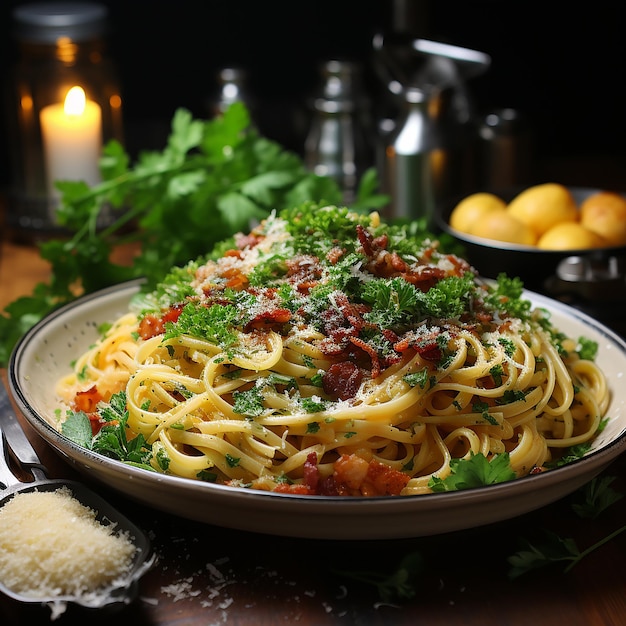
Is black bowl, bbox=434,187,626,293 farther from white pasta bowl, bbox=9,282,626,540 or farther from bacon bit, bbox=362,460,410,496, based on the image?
bacon bit, bbox=362,460,410,496

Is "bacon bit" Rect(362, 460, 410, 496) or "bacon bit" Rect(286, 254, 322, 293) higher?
"bacon bit" Rect(286, 254, 322, 293)

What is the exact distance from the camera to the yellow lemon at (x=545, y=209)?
13.7ft

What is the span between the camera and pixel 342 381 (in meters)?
2.56

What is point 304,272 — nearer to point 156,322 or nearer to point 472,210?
point 156,322

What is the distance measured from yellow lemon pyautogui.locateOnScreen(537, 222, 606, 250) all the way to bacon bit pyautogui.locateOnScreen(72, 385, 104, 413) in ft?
6.76

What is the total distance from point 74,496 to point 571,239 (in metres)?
2.50

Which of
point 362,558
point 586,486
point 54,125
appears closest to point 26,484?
point 362,558

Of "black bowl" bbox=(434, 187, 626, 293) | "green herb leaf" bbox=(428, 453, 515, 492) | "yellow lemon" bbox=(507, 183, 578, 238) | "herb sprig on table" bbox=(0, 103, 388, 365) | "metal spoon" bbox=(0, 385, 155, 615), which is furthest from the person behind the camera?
"yellow lemon" bbox=(507, 183, 578, 238)

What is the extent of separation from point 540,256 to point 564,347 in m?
0.83

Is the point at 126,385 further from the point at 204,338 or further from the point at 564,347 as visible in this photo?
the point at 564,347

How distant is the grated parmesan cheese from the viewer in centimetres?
192

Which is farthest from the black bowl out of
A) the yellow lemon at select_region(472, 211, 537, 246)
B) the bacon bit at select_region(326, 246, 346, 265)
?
the bacon bit at select_region(326, 246, 346, 265)

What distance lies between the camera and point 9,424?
2.69 metres

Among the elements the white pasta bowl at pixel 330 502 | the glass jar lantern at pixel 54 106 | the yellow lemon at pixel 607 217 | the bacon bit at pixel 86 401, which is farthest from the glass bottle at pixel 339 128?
the white pasta bowl at pixel 330 502
